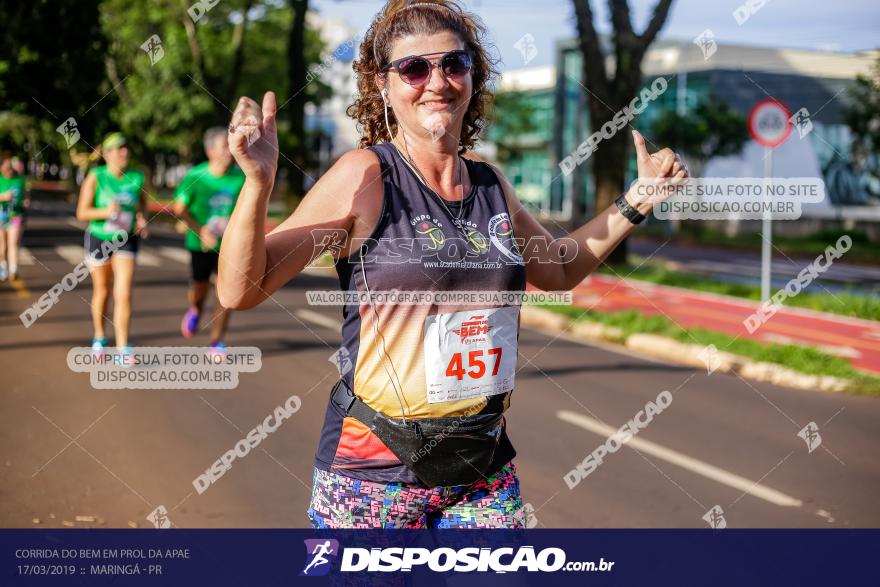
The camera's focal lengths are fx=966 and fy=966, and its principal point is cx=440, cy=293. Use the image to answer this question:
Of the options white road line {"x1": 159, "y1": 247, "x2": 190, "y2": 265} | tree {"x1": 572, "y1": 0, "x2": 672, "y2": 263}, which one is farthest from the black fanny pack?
white road line {"x1": 159, "y1": 247, "x2": 190, "y2": 265}

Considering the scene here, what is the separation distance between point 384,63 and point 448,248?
573 millimetres

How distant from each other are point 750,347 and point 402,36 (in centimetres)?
854

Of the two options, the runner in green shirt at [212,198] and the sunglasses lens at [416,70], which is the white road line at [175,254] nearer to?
the runner in green shirt at [212,198]

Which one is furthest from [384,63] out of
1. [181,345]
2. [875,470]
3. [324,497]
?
[181,345]

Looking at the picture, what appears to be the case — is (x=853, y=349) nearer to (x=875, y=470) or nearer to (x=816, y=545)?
(x=875, y=470)

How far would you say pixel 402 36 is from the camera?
2516 millimetres

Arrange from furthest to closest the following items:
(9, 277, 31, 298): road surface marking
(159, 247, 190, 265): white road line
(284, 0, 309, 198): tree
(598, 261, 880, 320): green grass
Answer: (284, 0, 309, 198): tree, (159, 247, 190, 265): white road line, (598, 261, 880, 320): green grass, (9, 277, 31, 298): road surface marking

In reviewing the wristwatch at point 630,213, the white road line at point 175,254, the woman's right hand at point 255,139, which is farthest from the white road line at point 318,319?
the woman's right hand at point 255,139

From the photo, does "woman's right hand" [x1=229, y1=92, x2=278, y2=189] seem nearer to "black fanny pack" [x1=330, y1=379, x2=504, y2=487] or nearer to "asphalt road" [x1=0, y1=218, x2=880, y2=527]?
"black fanny pack" [x1=330, y1=379, x2=504, y2=487]


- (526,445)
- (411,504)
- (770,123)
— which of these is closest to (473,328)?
(411,504)

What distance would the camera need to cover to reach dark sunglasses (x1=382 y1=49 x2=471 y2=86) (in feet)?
8.04

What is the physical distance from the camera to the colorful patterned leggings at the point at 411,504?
2336 millimetres

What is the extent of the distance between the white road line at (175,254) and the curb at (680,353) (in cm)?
946

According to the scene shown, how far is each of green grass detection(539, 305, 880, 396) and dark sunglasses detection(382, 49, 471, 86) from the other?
7489 millimetres
